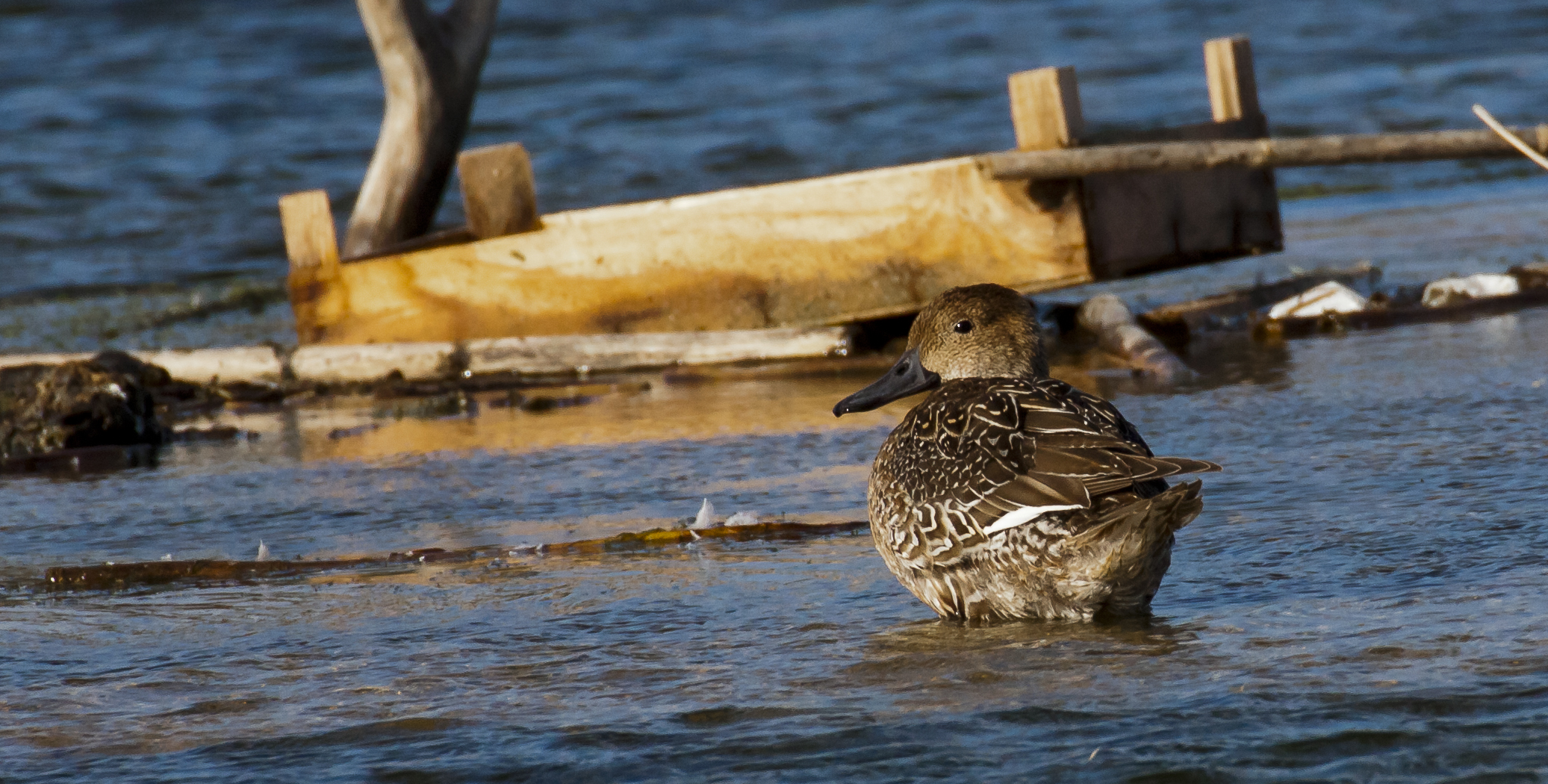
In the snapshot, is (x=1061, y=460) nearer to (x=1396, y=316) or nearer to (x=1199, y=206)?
(x=1199, y=206)

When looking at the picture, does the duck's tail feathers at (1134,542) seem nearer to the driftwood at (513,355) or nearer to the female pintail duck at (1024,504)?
the female pintail duck at (1024,504)

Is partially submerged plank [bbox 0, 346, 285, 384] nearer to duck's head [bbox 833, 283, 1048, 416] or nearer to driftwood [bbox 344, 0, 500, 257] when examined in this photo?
driftwood [bbox 344, 0, 500, 257]

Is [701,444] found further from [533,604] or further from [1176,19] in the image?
[1176,19]

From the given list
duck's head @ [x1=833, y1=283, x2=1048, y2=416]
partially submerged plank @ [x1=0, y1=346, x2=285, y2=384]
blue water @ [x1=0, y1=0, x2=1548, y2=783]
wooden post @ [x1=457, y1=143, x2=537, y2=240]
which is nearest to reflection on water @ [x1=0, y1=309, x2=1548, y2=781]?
blue water @ [x1=0, y1=0, x2=1548, y2=783]

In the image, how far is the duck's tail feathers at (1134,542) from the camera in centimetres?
359

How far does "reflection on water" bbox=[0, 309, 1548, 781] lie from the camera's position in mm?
3125

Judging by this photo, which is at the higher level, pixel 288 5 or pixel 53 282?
pixel 288 5

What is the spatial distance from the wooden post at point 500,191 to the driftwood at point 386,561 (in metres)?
3.42

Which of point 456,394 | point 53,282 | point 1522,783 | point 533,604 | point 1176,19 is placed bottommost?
point 1522,783

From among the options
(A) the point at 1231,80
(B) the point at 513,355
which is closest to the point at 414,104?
(B) the point at 513,355

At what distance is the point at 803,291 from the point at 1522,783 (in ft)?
17.5

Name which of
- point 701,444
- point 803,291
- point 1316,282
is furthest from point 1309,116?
point 701,444

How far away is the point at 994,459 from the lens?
153 inches

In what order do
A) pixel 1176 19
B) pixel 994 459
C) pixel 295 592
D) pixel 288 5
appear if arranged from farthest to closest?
pixel 288 5 < pixel 1176 19 < pixel 295 592 < pixel 994 459
